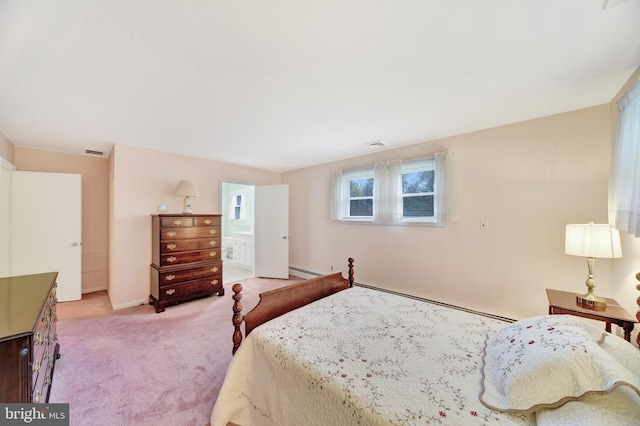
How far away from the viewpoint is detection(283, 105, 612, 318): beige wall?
2.28m

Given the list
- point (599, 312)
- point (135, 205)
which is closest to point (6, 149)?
point (135, 205)

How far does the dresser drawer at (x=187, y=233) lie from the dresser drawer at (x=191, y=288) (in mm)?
675

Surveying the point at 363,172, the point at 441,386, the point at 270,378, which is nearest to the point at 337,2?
the point at 441,386

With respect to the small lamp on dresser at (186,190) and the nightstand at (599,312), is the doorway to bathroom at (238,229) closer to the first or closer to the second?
the small lamp on dresser at (186,190)

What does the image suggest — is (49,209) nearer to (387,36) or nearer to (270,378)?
(270,378)

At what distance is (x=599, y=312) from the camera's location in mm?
1708

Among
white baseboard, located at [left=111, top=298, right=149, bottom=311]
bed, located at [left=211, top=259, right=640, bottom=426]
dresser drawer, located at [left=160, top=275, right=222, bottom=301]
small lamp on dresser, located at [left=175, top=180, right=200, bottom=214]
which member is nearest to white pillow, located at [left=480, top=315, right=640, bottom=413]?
bed, located at [left=211, top=259, right=640, bottom=426]

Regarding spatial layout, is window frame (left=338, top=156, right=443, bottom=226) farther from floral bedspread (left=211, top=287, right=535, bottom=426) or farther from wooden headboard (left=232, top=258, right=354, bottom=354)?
floral bedspread (left=211, top=287, right=535, bottom=426)

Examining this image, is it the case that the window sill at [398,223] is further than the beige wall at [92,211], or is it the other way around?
the beige wall at [92,211]

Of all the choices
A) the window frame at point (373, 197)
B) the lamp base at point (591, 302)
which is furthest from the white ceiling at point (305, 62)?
the lamp base at point (591, 302)

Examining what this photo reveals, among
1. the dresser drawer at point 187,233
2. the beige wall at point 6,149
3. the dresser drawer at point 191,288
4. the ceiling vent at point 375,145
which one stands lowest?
the dresser drawer at point 191,288

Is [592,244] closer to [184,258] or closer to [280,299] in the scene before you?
[280,299]

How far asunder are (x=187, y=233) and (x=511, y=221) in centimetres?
428

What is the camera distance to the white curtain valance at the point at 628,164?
150 cm
